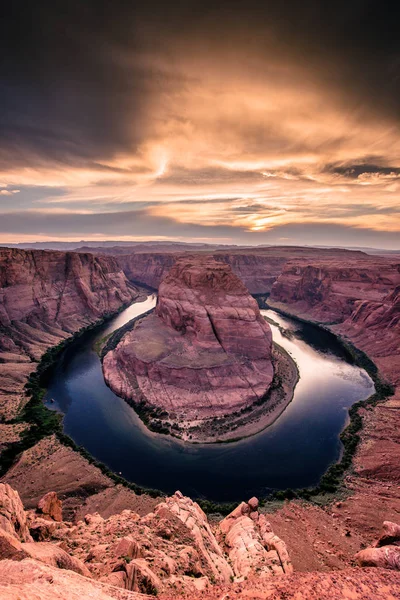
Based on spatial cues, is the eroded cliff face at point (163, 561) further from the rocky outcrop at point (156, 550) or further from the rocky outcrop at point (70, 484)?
the rocky outcrop at point (70, 484)

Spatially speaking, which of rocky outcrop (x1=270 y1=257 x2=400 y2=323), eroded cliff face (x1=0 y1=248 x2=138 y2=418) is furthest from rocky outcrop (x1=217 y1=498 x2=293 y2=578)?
rocky outcrop (x1=270 y1=257 x2=400 y2=323)

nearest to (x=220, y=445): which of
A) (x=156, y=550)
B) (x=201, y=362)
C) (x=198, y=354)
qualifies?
(x=201, y=362)

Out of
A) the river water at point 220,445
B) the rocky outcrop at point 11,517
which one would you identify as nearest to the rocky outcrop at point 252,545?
the river water at point 220,445

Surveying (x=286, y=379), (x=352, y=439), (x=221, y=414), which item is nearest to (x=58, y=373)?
(x=221, y=414)

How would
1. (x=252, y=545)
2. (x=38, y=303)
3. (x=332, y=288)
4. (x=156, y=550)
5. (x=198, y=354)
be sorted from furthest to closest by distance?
(x=332, y=288) → (x=38, y=303) → (x=198, y=354) → (x=252, y=545) → (x=156, y=550)

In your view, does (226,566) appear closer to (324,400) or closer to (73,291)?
(324,400)

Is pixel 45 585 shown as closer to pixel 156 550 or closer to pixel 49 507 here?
pixel 156 550
